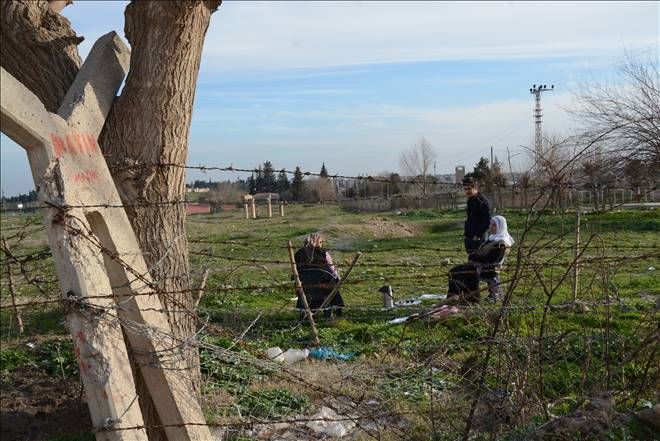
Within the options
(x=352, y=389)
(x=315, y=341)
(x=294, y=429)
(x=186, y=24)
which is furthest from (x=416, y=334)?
(x=186, y=24)

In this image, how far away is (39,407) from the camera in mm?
6227

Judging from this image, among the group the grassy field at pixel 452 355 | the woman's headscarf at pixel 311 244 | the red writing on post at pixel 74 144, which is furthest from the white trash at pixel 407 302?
the red writing on post at pixel 74 144

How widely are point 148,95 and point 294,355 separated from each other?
3827 mm

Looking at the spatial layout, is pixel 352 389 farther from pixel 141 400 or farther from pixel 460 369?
pixel 141 400

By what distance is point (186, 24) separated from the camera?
4.13m

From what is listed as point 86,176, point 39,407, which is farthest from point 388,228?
point 86,176

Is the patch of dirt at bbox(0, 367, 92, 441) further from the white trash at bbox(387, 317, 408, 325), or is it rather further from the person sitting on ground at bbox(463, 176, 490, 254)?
the person sitting on ground at bbox(463, 176, 490, 254)

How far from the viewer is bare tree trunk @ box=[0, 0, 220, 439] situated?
4098mm

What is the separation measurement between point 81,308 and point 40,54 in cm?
204

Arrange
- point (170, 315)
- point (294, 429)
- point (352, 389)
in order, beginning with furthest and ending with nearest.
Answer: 1. point (352, 389)
2. point (294, 429)
3. point (170, 315)

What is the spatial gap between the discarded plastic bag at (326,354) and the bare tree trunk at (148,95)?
2.60 meters

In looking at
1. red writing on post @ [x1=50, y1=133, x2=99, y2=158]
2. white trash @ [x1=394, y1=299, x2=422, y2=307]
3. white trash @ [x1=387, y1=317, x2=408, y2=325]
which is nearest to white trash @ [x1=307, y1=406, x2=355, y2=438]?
red writing on post @ [x1=50, y1=133, x2=99, y2=158]

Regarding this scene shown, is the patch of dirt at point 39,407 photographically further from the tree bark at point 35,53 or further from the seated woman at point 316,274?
the seated woman at point 316,274

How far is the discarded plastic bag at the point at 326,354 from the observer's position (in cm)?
694
